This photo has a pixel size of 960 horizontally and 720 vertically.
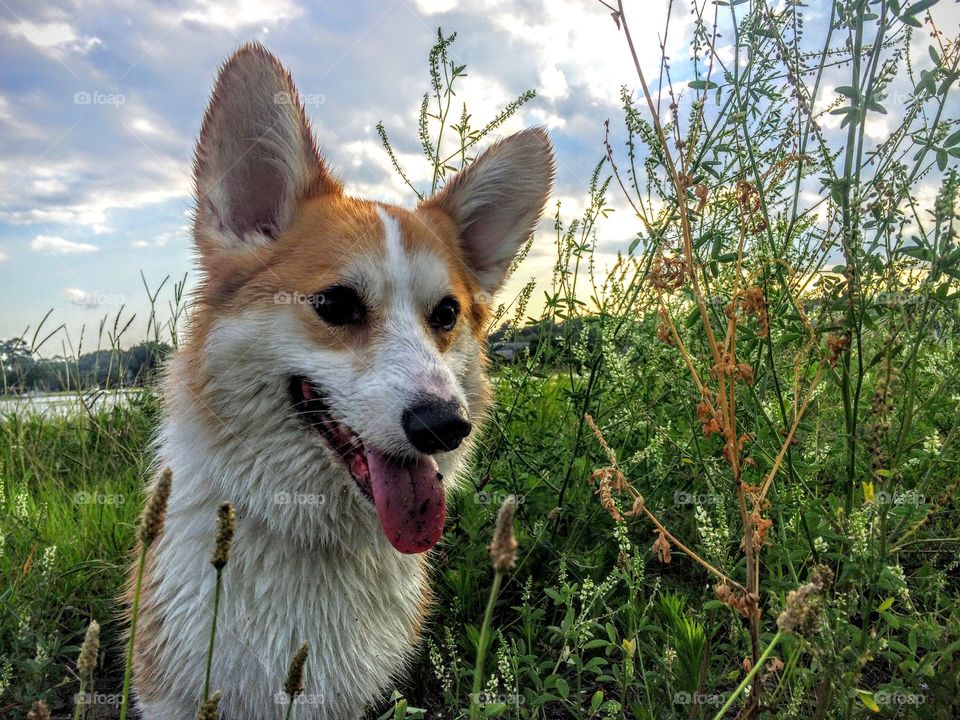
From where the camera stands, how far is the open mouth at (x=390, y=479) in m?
2.25

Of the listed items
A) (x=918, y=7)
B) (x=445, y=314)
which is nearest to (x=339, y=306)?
(x=445, y=314)

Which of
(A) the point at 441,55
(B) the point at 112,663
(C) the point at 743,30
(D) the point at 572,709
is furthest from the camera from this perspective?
(A) the point at 441,55

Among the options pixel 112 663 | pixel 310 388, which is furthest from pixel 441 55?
pixel 112 663

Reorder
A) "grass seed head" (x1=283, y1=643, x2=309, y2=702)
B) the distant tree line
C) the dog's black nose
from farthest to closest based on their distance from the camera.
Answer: the distant tree line < the dog's black nose < "grass seed head" (x1=283, y1=643, x2=309, y2=702)

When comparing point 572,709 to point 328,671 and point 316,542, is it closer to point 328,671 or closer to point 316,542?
point 328,671

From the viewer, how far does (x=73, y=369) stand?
213 inches

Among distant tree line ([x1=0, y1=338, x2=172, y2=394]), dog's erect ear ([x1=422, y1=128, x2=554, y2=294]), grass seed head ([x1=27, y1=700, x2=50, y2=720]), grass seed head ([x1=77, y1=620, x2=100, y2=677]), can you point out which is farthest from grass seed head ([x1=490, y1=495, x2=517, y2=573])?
distant tree line ([x1=0, y1=338, x2=172, y2=394])

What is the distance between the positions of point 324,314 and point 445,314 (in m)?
0.51

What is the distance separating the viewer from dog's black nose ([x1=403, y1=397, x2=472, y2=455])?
80.8 inches

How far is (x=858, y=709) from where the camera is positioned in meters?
2.02

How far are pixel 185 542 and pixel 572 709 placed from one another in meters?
1.33

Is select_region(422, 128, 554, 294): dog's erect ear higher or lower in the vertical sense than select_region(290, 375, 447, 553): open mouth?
higher

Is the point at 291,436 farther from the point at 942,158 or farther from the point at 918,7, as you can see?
the point at 918,7

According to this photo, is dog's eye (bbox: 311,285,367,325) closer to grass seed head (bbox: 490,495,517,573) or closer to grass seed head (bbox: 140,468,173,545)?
grass seed head (bbox: 140,468,173,545)
